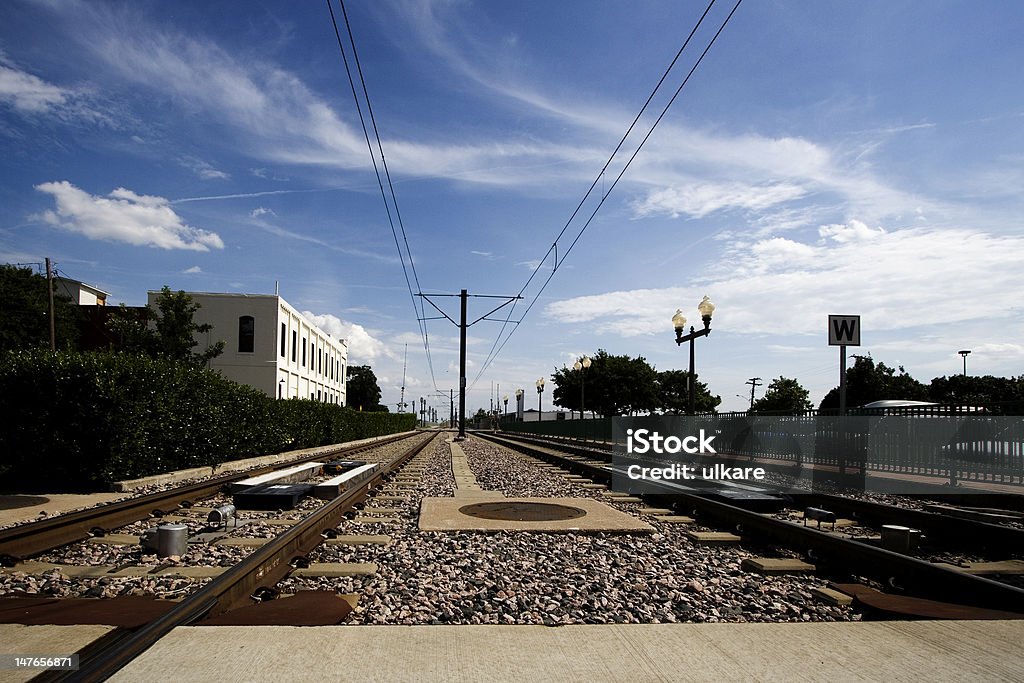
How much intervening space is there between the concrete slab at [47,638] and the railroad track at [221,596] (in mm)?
103

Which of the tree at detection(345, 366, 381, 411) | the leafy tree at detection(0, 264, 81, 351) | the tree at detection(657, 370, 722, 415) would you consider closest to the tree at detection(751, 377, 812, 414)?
the tree at detection(657, 370, 722, 415)

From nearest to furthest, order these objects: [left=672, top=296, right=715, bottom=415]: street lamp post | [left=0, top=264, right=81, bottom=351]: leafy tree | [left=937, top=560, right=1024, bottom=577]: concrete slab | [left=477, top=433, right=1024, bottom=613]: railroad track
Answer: [left=477, top=433, right=1024, bottom=613]: railroad track
[left=937, top=560, right=1024, bottom=577]: concrete slab
[left=672, top=296, right=715, bottom=415]: street lamp post
[left=0, top=264, right=81, bottom=351]: leafy tree

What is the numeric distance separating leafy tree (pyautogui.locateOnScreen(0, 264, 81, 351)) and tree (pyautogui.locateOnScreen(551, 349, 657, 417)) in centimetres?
5526

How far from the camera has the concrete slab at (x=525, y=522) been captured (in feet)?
26.3

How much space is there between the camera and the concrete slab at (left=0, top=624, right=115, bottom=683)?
359cm

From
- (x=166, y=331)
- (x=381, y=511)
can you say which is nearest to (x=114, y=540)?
(x=381, y=511)

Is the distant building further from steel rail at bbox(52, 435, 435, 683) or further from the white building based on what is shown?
steel rail at bbox(52, 435, 435, 683)

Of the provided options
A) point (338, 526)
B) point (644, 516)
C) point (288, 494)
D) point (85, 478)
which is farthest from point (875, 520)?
point (85, 478)

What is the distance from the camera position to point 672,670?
3.52m

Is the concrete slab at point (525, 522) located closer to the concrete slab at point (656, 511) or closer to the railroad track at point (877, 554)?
the concrete slab at point (656, 511)

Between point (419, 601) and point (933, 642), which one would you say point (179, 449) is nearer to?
point (419, 601)

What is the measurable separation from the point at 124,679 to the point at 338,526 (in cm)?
486

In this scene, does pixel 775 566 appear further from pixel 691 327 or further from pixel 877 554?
pixel 691 327

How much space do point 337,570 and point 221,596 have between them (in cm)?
130
